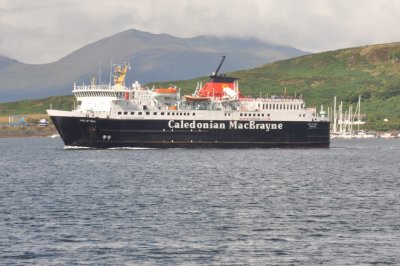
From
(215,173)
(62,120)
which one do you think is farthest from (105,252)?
(62,120)

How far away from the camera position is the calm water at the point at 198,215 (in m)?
36.8

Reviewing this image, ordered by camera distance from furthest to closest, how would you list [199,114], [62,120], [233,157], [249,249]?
[199,114] → [62,120] → [233,157] → [249,249]

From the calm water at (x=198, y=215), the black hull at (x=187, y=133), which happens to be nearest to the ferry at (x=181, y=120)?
the black hull at (x=187, y=133)

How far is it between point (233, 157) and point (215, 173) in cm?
2296

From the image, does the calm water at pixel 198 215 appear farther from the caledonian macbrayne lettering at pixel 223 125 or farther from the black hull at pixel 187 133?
the caledonian macbrayne lettering at pixel 223 125

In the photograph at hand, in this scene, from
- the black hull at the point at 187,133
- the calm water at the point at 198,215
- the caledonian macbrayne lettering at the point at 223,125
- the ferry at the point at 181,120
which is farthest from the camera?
the caledonian macbrayne lettering at the point at 223,125

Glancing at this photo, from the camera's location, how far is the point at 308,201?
54.8m

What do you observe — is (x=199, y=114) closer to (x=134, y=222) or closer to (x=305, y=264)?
(x=134, y=222)

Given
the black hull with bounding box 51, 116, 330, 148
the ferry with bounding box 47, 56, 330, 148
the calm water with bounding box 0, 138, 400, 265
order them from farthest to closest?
the ferry with bounding box 47, 56, 330, 148
the black hull with bounding box 51, 116, 330, 148
the calm water with bounding box 0, 138, 400, 265

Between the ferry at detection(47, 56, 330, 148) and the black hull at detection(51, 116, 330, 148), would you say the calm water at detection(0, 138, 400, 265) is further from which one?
the ferry at detection(47, 56, 330, 148)

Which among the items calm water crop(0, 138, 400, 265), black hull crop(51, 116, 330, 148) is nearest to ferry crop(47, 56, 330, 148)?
black hull crop(51, 116, 330, 148)

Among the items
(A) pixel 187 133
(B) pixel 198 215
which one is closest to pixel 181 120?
(A) pixel 187 133

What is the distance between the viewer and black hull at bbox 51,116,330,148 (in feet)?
350

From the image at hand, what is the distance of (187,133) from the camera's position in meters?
112
